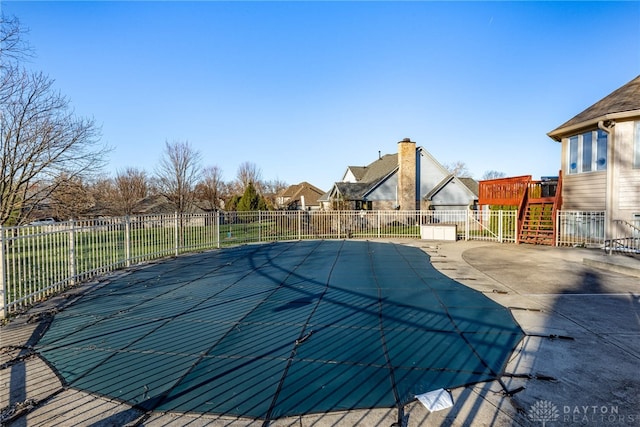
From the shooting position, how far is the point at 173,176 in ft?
79.8

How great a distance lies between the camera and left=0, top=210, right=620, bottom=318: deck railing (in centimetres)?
648

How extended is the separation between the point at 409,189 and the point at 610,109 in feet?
51.8

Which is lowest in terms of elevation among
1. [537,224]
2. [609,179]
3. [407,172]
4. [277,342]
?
[277,342]

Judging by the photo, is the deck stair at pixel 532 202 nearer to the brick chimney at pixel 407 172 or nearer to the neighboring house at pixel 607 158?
the neighboring house at pixel 607 158

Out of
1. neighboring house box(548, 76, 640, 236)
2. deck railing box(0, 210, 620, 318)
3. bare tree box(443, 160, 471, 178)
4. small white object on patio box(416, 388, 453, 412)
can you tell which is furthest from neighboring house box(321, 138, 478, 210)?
bare tree box(443, 160, 471, 178)

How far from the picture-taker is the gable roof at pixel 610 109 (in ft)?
39.9

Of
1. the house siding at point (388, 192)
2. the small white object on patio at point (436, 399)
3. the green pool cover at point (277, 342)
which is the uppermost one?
the house siding at point (388, 192)

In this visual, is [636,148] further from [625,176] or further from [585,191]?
[585,191]

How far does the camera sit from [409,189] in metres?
28.0

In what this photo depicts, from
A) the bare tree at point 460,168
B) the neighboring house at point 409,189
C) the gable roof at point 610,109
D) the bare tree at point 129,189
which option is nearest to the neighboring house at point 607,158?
the gable roof at point 610,109

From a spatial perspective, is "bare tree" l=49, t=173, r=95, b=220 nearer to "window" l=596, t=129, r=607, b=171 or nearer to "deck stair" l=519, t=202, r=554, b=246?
"deck stair" l=519, t=202, r=554, b=246

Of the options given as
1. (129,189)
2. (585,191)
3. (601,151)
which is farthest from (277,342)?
(129,189)

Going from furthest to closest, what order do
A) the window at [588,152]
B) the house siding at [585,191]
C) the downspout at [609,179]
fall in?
1. the window at [588,152]
2. the house siding at [585,191]
3. the downspout at [609,179]

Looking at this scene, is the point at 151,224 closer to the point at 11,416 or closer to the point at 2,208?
the point at 2,208
